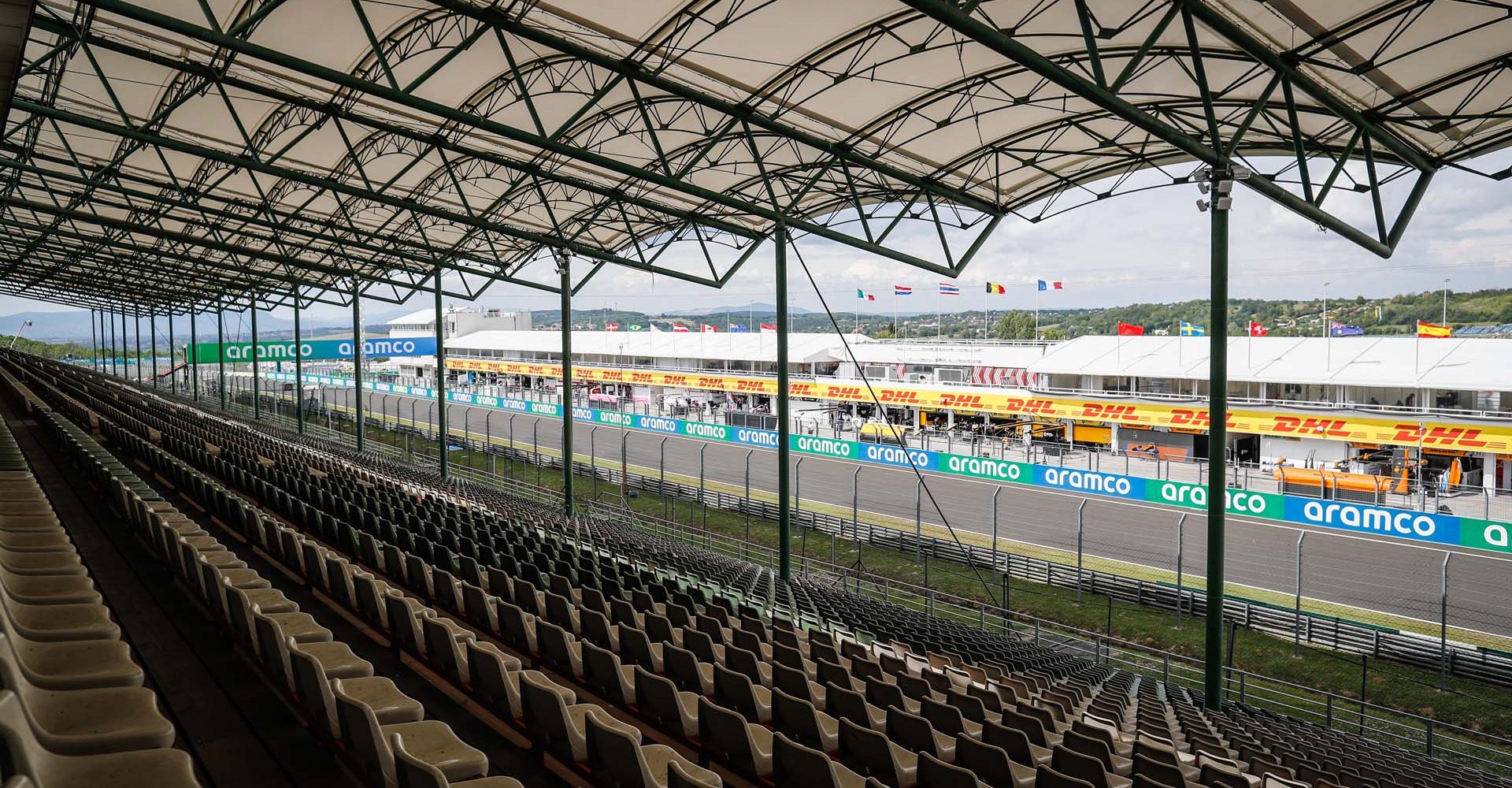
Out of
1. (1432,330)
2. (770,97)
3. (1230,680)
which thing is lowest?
(1230,680)

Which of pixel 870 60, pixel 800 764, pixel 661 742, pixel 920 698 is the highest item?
pixel 870 60

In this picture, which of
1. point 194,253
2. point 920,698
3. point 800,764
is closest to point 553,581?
point 920,698

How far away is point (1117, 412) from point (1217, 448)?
22120mm

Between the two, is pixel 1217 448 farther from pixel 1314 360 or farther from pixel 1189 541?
pixel 1314 360

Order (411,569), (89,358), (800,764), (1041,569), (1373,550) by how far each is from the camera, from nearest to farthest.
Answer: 1. (800,764)
2. (411,569)
3. (1041,569)
4. (1373,550)
5. (89,358)

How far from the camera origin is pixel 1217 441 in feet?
A: 33.9

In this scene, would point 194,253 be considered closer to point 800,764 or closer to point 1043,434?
point 1043,434

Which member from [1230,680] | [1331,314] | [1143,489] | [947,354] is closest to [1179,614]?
[1143,489]

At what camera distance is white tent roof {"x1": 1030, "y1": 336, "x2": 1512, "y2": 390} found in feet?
83.7

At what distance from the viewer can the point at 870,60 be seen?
37.2 ft

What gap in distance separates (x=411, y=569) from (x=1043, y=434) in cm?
3144

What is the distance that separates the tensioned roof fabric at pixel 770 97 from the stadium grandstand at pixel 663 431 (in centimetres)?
9

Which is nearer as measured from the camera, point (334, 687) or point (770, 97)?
point (334, 687)

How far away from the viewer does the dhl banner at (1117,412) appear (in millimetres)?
23500
